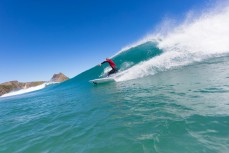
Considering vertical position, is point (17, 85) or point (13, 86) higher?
point (17, 85)

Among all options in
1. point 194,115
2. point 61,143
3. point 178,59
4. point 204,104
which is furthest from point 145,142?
point 178,59

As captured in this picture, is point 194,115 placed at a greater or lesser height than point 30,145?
greater

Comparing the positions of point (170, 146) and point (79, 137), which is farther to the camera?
point (79, 137)

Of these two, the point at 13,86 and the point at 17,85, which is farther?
the point at 17,85

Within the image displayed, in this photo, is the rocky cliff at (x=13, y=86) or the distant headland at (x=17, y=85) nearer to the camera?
the rocky cliff at (x=13, y=86)

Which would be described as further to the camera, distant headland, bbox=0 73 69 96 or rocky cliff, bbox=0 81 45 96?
distant headland, bbox=0 73 69 96

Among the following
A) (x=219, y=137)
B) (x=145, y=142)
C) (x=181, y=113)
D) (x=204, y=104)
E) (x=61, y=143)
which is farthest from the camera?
(x=204, y=104)

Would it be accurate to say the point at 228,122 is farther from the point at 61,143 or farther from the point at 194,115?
the point at 61,143

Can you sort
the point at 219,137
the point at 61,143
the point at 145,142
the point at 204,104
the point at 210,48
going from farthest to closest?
1. the point at 210,48
2. the point at 204,104
3. the point at 61,143
4. the point at 145,142
5. the point at 219,137

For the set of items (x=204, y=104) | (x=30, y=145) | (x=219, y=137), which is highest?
(x=204, y=104)

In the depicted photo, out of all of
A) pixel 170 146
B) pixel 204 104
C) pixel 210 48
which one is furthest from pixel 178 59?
pixel 170 146

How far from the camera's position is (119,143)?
3.48 m

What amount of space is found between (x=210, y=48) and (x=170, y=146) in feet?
55.0

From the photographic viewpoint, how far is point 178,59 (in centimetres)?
1652
